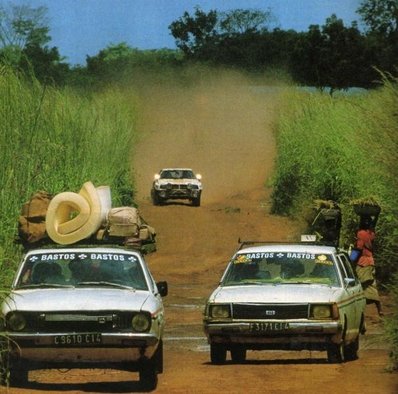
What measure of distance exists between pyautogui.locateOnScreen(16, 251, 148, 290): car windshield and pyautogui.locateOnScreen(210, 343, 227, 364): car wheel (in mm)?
1631

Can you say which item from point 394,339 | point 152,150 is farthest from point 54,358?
point 152,150

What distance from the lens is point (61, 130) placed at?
28250 millimetres

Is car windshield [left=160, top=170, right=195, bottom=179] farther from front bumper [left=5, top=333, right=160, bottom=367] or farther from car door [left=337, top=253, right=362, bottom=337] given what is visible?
front bumper [left=5, top=333, right=160, bottom=367]

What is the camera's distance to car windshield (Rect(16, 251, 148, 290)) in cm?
1627

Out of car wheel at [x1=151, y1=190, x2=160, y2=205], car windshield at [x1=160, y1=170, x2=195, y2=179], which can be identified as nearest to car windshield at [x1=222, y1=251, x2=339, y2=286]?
car wheel at [x1=151, y1=190, x2=160, y2=205]

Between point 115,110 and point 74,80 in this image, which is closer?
point 115,110

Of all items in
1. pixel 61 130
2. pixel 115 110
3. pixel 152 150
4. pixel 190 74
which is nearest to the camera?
pixel 61 130

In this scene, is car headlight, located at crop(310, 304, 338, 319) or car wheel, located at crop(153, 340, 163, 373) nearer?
car wheel, located at crop(153, 340, 163, 373)

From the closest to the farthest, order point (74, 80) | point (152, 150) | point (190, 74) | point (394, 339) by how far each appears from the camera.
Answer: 1. point (394, 339)
2. point (74, 80)
3. point (152, 150)
4. point (190, 74)

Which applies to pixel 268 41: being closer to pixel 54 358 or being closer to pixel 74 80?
pixel 74 80

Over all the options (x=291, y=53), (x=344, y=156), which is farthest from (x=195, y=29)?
(x=344, y=156)

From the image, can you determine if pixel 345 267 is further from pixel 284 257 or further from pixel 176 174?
pixel 176 174

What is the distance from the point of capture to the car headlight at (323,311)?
681 inches

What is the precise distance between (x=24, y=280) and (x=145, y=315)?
6.21ft
